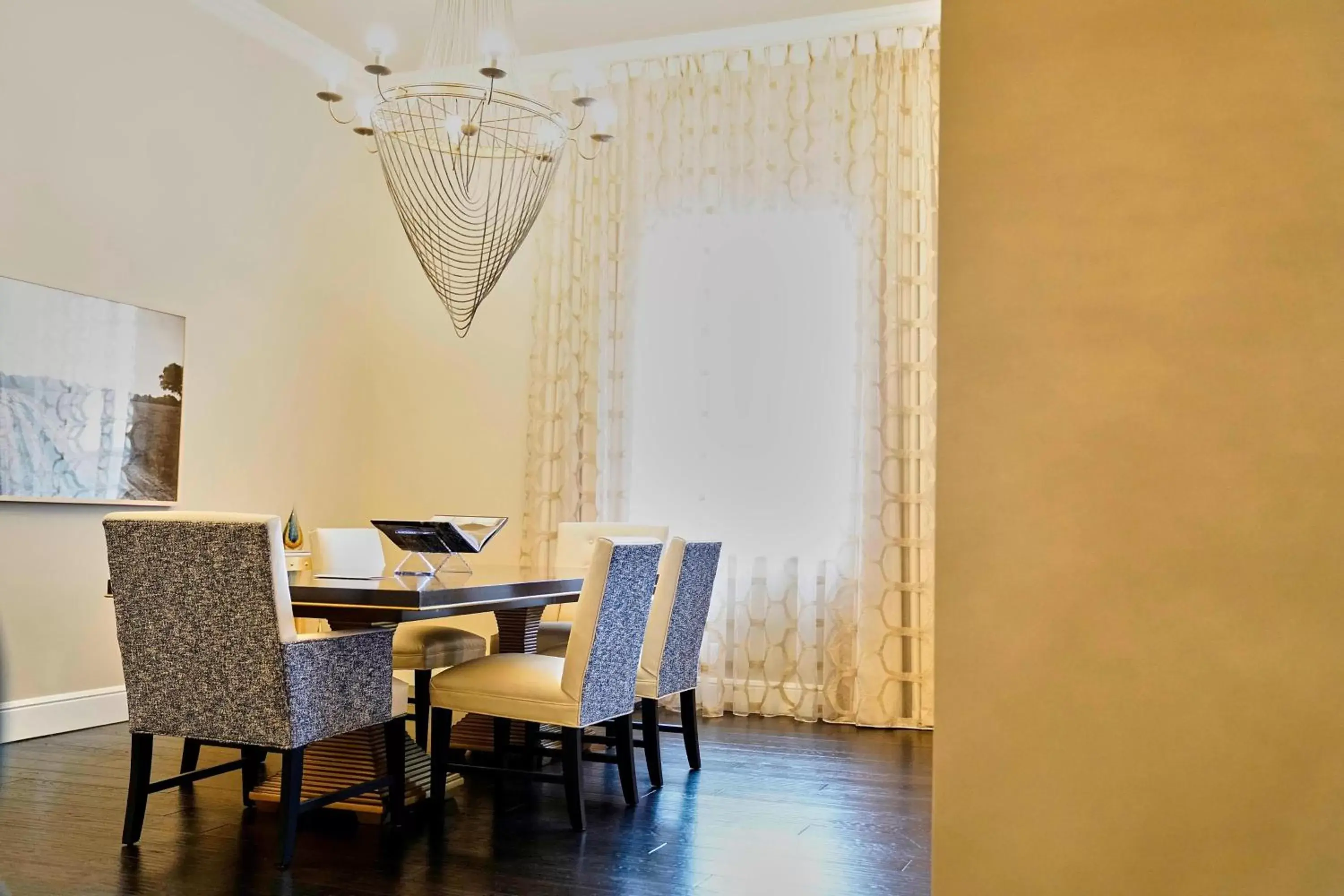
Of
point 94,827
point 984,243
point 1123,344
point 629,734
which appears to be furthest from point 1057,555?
point 94,827

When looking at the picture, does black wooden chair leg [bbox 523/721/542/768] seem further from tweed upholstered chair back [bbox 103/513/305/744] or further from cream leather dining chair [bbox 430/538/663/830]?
tweed upholstered chair back [bbox 103/513/305/744]

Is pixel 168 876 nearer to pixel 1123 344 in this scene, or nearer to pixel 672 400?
pixel 1123 344

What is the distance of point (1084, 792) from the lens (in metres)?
1.33

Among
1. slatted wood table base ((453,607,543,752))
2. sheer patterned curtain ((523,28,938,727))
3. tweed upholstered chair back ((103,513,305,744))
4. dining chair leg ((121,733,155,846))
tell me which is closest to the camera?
tweed upholstered chair back ((103,513,305,744))

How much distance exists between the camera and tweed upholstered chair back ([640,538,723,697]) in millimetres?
3650

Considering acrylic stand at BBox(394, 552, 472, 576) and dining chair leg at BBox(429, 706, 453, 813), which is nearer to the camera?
dining chair leg at BBox(429, 706, 453, 813)

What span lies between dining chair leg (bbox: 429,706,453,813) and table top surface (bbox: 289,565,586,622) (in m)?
0.34

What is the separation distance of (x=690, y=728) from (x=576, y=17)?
3.58m

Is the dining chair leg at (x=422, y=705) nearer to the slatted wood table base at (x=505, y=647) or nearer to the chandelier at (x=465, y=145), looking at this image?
the slatted wood table base at (x=505, y=647)

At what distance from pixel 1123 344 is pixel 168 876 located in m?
2.45

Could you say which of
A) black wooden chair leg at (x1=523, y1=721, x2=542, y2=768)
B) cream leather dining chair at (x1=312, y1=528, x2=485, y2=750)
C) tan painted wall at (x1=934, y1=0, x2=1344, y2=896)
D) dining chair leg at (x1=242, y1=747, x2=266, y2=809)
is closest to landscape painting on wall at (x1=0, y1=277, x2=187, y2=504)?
cream leather dining chair at (x1=312, y1=528, x2=485, y2=750)

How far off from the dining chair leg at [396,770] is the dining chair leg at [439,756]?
0.44ft

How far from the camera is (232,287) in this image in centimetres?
528

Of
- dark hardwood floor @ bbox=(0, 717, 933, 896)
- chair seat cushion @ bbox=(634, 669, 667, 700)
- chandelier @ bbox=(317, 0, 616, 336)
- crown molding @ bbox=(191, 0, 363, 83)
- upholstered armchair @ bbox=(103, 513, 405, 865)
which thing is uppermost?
crown molding @ bbox=(191, 0, 363, 83)
